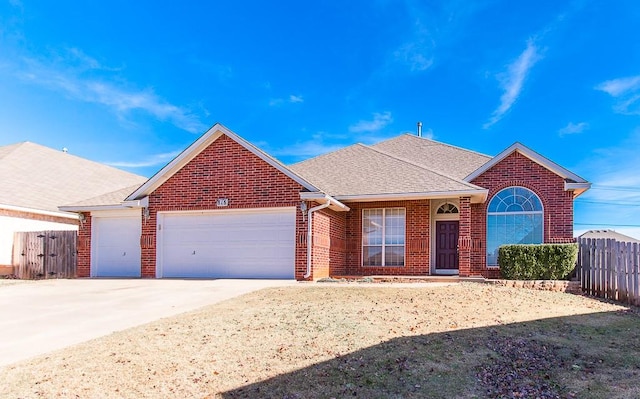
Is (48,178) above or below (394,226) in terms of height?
above

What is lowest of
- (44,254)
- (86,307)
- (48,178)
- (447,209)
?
(86,307)

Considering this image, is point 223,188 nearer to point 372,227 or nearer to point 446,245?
point 372,227

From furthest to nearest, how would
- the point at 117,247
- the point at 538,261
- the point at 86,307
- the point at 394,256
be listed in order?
the point at 117,247
the point at 394,256
the point at 538,261
the point at 86,307

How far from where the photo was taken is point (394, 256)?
17.0 meters

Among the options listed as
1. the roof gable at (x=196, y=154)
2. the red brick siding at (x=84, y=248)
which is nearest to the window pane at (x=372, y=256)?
the roof gable at (x=196, y=154)

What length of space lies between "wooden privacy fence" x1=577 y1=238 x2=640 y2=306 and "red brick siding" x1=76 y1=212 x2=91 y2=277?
16.9m

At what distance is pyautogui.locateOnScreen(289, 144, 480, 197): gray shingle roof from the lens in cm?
1611

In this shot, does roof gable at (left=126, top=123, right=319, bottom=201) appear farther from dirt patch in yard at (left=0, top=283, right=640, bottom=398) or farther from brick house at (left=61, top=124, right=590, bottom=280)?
dirt patch in yard at (left=0, top=283, right=640, bottom=398)

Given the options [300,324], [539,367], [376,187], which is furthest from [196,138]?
[539,367]

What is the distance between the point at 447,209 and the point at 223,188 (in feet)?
26.8

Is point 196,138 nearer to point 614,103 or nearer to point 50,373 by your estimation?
point 50,373

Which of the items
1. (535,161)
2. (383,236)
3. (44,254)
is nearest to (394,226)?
(383,236)

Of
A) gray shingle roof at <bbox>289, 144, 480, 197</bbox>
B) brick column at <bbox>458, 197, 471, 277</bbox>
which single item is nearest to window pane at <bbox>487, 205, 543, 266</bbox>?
brick column at <bbox>458, 197, 471, 277</bbox>

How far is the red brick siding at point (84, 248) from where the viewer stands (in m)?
17.9
